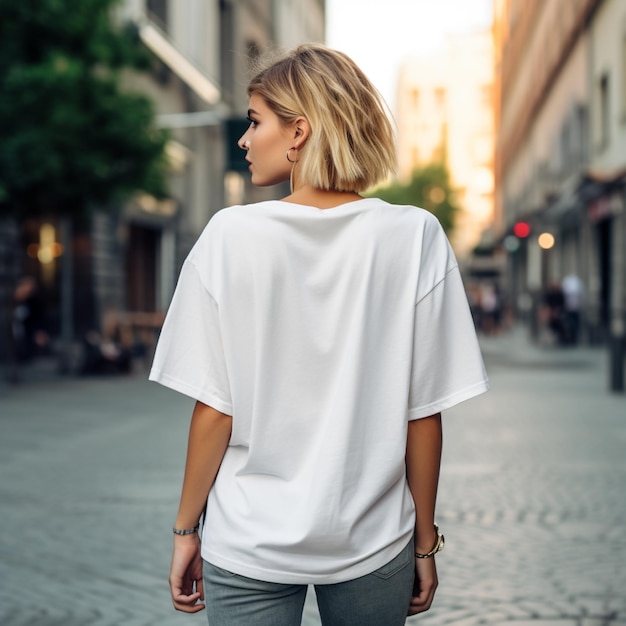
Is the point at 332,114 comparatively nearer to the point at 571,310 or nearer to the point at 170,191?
the point at 170,191

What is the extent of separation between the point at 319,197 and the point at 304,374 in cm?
30

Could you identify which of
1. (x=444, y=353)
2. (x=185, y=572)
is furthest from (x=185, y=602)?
(x=444, y=353)

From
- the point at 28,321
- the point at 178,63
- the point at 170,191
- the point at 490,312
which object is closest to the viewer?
the point at 28,321

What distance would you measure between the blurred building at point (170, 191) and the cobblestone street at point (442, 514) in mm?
6517

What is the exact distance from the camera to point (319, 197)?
6.08 ft

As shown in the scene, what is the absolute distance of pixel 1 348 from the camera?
1912 centimetres

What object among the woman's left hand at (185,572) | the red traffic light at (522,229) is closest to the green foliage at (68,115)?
the woman's left hand at (185,572)

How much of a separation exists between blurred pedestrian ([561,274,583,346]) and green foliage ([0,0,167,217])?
13.5 metres

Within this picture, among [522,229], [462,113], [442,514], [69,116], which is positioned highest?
[462,113]

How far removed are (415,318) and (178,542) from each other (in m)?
0.58

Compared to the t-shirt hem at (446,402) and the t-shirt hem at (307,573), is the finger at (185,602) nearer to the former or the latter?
the t-shirt hem at (307,573)

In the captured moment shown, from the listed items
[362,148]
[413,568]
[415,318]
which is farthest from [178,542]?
[362,148]

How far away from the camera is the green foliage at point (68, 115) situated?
44.4 feet

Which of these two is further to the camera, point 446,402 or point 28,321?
point 28,321
